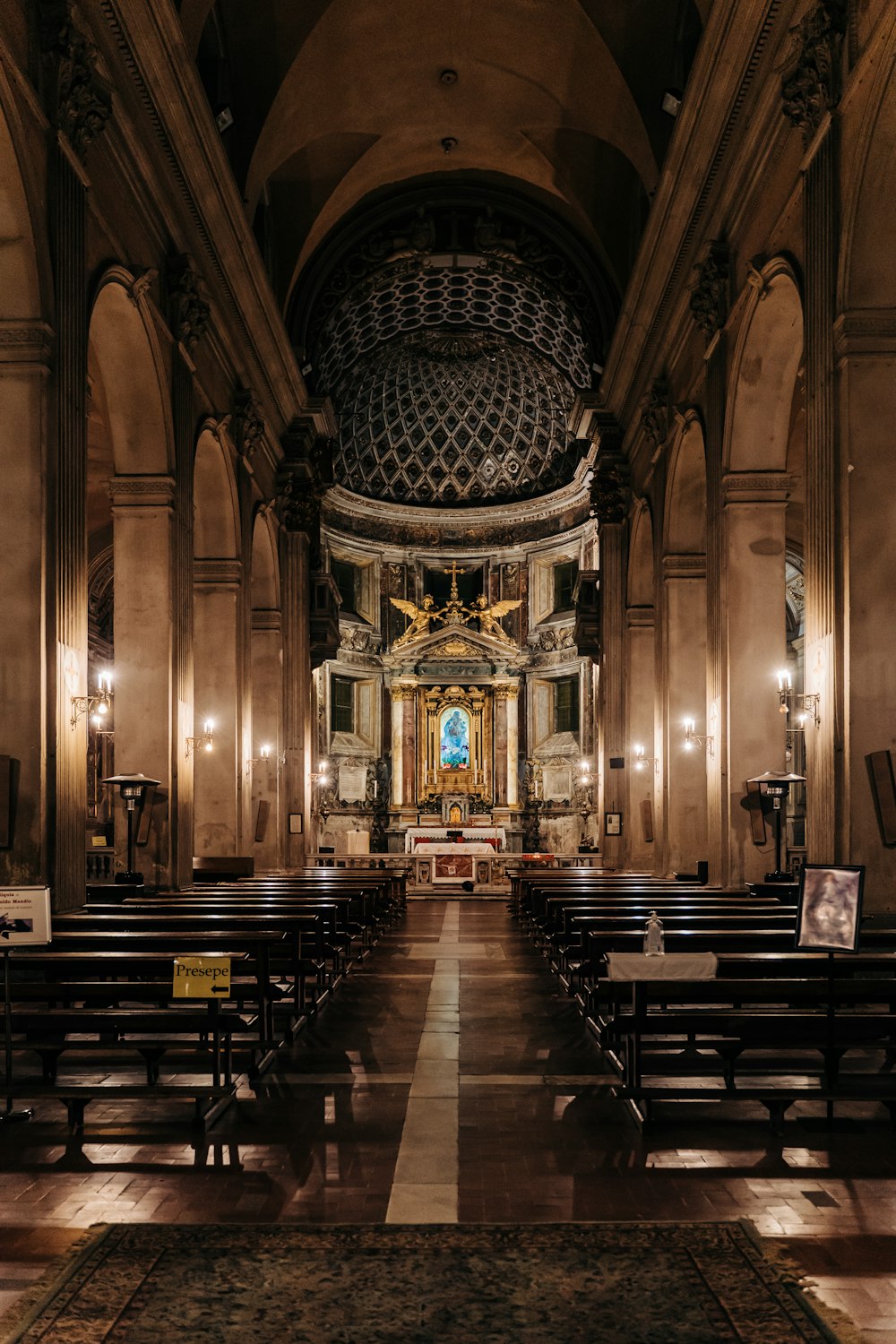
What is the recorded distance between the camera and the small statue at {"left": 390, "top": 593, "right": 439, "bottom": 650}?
134 ft

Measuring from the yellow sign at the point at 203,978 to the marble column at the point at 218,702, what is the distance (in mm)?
14515

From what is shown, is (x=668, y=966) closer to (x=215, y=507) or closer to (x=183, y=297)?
(x=183, y=297)

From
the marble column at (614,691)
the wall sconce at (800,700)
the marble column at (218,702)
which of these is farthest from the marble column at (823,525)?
the marble column at (614,691)

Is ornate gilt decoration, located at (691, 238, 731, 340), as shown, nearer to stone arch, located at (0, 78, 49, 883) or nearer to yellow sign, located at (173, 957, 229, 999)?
stone arch, located at (0, 78, 49, 883)

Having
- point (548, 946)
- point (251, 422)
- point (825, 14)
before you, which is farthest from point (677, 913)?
point (251, 422)

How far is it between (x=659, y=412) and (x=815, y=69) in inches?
383

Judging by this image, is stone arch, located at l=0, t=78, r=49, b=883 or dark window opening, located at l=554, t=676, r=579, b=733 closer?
stone arch, located at l=0, t=78, r=49, b=883

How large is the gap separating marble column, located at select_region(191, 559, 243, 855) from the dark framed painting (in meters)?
15.1

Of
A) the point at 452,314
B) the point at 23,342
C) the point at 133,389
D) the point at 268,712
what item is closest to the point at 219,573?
the point at 268,712

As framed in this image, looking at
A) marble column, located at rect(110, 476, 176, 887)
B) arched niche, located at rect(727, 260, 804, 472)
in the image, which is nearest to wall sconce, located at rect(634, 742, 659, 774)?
arched niche, located at rect(727, 260, 804, 472)

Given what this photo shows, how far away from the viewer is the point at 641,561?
2530 centimetres

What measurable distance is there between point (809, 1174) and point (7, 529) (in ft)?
27.0

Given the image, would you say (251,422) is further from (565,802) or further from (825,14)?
(565,802)

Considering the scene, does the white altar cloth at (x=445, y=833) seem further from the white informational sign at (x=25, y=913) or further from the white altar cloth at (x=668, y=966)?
the white informational sign at (x=25, y=913)
